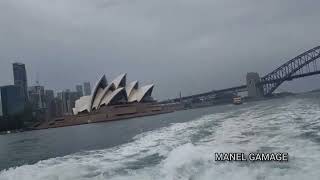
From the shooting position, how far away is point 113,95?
88938 millimetres

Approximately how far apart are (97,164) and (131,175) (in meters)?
2.48

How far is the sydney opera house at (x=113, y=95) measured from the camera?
89.8 m

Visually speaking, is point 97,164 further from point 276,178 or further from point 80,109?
point 80,109

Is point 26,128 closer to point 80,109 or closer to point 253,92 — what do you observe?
point 80,109

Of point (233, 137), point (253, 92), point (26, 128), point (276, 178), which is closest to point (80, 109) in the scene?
point (26, 128)

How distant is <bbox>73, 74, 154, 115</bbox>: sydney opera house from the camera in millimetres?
89800

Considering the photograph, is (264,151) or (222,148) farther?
(222,148)

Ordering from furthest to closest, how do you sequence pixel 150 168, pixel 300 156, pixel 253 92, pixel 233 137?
pixel 253 92 < pixel 233 137 < pixel 150 168 < pixel 300 156

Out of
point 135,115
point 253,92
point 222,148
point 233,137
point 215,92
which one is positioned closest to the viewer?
point 222,148

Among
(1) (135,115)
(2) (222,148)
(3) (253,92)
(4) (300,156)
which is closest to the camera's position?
(4) (300,156)

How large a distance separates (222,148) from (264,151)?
4.39ft

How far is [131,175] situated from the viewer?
9805 millimetres

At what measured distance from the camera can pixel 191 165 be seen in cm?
952

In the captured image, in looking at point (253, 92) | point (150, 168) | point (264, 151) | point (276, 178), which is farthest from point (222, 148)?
point (253, 92)
